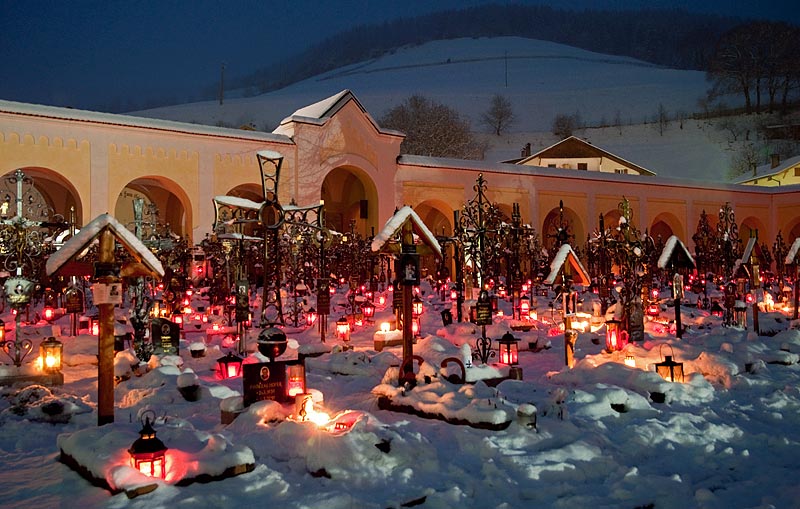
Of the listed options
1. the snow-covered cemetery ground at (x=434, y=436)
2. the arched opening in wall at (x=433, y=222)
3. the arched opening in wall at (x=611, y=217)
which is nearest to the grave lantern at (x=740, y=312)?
the snow-covered cemetery ground at (x=434, y=436)

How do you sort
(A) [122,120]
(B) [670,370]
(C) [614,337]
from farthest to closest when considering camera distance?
(A) [122,120] → (C) [614,337] → (B) [670,370]

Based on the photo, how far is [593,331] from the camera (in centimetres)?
1677

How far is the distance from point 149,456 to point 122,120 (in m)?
21.2

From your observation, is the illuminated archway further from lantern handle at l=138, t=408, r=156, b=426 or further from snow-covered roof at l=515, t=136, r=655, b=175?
lantern handle at l=138, t=408, r=156, b=426

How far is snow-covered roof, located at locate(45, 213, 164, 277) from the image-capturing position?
748 cm

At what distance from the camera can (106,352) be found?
7.73 metres

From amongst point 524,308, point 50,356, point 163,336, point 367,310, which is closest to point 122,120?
point 367,310

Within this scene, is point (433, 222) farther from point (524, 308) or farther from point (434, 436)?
point (434, 436)

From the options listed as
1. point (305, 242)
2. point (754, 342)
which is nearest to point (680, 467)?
point (754, 342)

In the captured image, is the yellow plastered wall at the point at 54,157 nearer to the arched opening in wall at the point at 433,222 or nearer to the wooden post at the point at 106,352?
the arched opening in wall at the point at 433,222

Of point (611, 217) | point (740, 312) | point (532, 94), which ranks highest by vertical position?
point (532, 94)

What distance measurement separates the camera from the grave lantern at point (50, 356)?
35.0 ft

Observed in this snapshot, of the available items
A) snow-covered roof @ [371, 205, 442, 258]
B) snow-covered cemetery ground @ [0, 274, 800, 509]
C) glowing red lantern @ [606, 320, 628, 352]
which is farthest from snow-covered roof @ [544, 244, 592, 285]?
snow-covered roof @ [371, 205, 442, 258]

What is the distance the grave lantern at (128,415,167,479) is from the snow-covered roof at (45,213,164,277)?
251 cm
